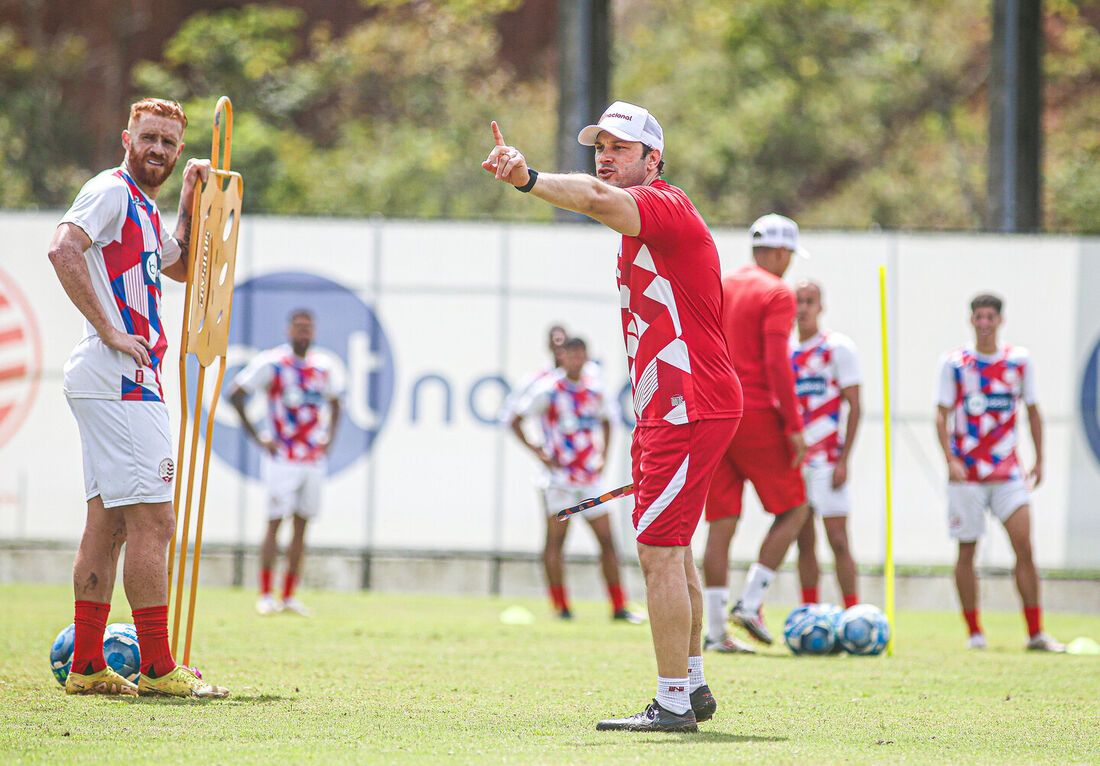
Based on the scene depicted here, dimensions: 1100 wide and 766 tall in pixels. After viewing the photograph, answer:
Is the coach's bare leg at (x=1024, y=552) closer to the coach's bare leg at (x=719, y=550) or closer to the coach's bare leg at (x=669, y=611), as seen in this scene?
the coach's bare leg at (x=719, y=550)

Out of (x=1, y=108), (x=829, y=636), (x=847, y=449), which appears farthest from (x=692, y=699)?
(x=1, y=108)

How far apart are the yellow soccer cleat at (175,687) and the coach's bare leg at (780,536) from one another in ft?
12.6

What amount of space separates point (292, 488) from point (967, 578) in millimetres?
5286

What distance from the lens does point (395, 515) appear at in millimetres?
13375

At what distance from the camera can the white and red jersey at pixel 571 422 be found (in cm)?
1174

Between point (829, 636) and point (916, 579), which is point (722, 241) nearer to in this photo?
point (916, 579)

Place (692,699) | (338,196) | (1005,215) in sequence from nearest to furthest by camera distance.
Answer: (692,699), (1005,215), (338,196)

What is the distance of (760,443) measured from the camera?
8.49m

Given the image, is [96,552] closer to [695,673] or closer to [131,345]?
[131,345]

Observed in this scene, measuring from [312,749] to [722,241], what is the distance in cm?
924

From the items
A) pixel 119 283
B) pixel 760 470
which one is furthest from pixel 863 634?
pixel 119 283

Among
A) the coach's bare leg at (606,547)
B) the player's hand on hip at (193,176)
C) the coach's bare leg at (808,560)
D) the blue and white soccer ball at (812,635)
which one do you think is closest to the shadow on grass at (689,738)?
the player's hand on hip at (193,176)

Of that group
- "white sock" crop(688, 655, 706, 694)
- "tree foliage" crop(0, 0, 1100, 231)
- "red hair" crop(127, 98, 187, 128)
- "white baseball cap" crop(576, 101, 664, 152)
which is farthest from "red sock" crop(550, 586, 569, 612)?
"tree foliage" crop(0, 0, 1100, 231)

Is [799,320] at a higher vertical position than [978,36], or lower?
lower
